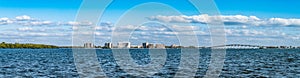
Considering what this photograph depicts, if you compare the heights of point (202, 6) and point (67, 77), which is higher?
point (202, 6)

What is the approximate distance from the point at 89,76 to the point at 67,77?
6.78 ft

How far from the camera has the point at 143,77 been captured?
44.9 metres

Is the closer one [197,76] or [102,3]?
[102,3]

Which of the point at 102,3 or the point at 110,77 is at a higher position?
the point at 102,3

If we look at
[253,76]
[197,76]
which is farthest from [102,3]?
[253,76]

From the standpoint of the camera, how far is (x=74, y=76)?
4622cm

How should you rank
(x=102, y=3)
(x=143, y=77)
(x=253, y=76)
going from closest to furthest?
1. (x=102, y=3)
2. (x=143, y=77)
3. (x=253, y=76)

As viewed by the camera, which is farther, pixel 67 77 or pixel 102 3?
pixel 67 77

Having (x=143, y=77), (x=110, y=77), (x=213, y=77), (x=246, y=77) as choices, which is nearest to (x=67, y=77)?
(x=110, y=77)

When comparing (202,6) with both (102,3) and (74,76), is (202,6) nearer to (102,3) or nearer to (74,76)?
(102,3)

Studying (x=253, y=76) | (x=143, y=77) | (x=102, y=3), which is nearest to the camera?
(x=102, y=3)

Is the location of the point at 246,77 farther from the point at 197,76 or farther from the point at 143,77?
the point at 143,77

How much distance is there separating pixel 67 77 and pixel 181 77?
10.8 metres

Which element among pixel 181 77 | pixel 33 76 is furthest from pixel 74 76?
pixel 181 77
